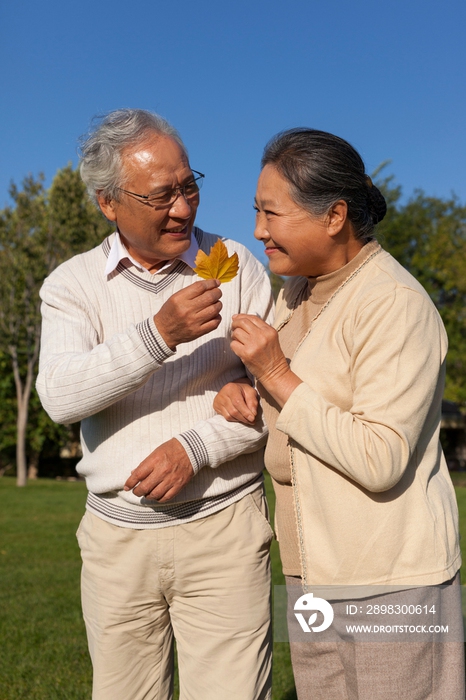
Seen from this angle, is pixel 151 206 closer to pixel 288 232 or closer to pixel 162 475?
pixel 288 232

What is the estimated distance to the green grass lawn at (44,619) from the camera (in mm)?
4930

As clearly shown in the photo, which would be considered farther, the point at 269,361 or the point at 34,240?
the point at 34,240

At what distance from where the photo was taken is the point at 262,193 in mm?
2762

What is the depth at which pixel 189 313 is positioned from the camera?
2607 mm

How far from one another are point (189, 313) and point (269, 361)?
34cm

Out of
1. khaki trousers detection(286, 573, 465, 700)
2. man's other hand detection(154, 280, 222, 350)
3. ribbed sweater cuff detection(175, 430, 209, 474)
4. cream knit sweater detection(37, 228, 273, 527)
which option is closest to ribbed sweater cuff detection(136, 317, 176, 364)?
man's other hand detection(154, 280, 222, 350)

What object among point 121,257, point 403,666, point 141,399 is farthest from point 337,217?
point 403,666

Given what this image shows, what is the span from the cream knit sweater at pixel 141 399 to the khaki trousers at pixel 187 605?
0.10m

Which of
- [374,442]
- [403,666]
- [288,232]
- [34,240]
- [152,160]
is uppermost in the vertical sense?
[34,240]

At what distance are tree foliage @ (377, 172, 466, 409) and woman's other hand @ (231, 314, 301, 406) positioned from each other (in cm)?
3404

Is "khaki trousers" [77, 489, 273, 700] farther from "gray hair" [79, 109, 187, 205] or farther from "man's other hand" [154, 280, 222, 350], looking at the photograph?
"gray hair" [79, 109, 187, 205]

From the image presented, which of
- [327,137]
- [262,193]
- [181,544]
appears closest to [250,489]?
[181,544]

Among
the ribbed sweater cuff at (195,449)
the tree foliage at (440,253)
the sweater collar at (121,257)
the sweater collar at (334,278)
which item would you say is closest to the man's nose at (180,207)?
the sweater collar at (121,257)

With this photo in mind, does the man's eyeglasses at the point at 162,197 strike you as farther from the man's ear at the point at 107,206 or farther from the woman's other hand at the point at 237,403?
the woman's other hand at the point at 237,403
